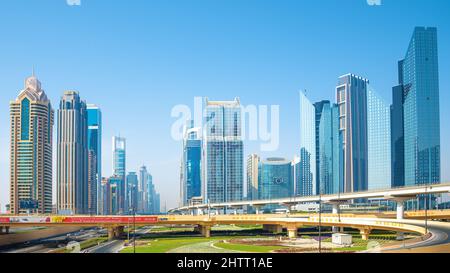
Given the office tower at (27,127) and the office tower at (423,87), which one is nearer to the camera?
the office tower at (423,87)

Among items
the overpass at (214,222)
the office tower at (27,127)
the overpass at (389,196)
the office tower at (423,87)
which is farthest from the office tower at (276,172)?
the overpass at (389,196)

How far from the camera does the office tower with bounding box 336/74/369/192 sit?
8.37 metres

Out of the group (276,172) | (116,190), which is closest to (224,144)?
(276,172)

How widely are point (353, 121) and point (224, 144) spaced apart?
1679cm

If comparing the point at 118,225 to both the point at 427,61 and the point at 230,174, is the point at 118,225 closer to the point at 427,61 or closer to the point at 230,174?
the point at 230,174

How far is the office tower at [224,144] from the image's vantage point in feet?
22.2

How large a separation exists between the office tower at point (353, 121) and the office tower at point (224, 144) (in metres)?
1.66

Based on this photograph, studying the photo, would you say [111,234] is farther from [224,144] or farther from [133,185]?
[224,144]

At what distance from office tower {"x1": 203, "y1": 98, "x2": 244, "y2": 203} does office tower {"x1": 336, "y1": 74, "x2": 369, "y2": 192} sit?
5.43 ft

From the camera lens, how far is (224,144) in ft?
28.8

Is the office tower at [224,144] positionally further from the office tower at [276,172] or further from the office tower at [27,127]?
the office tower at [27,127]
